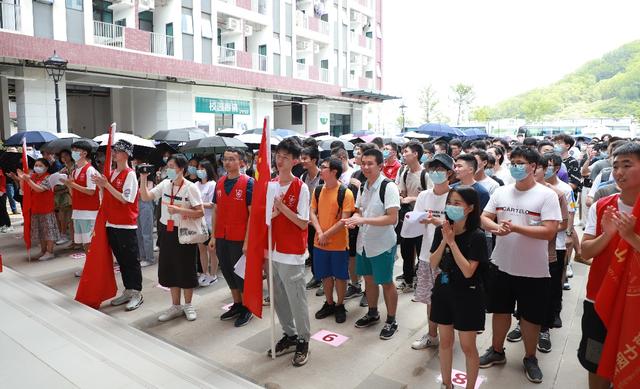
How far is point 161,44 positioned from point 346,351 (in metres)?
17.1

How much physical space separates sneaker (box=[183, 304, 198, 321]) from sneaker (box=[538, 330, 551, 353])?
11.1ft

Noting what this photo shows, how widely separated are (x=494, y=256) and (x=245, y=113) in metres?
20.2

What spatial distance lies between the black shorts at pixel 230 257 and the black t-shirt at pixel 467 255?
7.52 ft

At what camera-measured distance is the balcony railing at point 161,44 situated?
58.8 feet

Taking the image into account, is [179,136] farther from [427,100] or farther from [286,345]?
[427,100]

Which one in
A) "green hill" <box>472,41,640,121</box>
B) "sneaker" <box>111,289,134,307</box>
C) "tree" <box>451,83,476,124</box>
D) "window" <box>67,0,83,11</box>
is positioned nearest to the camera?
"sneaker" <box>111,289,134,307</box>

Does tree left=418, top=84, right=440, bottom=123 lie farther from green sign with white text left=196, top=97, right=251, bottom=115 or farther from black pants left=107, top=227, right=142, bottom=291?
black pants left=107, top=227, right=142, bottom=291

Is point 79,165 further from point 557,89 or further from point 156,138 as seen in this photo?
point 557,89

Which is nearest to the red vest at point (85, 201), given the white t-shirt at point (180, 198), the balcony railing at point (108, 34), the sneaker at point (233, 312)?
the white t-shirt at point (180, 198)

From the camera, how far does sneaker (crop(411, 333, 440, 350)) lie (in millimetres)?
4121

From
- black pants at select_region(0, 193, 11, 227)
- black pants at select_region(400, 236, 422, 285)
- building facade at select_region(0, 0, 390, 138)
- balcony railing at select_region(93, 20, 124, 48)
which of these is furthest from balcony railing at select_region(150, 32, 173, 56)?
black pants at select_region(400, 236, 422, 285)

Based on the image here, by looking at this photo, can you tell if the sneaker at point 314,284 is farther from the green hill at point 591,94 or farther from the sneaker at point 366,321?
the green hill at point 591,94

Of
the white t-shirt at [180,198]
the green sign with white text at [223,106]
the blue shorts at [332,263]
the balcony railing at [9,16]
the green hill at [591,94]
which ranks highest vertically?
the green hill at [591,94]

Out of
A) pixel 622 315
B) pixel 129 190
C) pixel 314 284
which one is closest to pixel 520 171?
pixel 622 315
